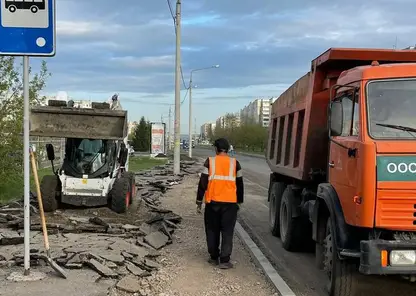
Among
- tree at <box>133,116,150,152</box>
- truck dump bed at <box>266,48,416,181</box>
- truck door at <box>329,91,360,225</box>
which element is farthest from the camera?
tree at <box>133,116,150,152</box>

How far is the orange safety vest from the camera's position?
8.24m

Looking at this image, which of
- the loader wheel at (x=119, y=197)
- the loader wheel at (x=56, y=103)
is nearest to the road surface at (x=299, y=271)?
the loader wheel at (x=119, y=197)

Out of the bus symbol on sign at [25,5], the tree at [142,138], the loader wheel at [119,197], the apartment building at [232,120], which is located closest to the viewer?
the bus symbol on sign at [25,5]

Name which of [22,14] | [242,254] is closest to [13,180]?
[242,254]

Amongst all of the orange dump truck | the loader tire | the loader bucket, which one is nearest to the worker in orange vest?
the orange dump truck

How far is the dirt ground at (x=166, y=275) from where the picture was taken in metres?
6.22

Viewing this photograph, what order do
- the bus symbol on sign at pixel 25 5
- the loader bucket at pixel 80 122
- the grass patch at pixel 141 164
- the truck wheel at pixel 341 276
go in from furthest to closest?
the grass patch at pixel 141 164
the loader bucket at pixel 80 122
the bus symbol on sign at pixel 25 5
the truck wheel at pixel 341 276

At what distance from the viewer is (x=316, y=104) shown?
8008 millimetres

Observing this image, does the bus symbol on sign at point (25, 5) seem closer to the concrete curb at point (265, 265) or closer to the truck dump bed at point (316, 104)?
the truck dump bed at point (316, 104)

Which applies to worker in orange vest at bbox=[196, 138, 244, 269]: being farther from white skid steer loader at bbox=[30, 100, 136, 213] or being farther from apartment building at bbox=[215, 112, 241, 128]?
apartment building at bbox=[215, 112, 241, 128]

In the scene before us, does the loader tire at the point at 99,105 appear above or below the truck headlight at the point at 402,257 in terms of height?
above

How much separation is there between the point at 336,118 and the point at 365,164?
98 cm

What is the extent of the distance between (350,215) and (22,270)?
4151 mm

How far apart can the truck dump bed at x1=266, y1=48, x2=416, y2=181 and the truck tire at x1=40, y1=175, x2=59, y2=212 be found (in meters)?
5.86
